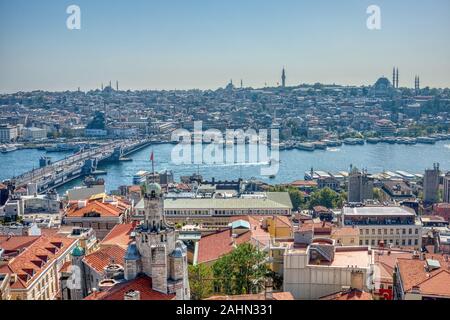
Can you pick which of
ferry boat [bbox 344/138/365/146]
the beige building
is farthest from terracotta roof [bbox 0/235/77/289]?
ferry boat [bbox 344/138/365/146]

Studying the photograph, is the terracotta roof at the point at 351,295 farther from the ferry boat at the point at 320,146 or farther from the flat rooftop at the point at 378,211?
the ferry boat at the point at 320,146

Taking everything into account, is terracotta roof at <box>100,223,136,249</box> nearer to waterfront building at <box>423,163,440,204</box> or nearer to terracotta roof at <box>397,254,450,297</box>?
terracotta roof at <box>397,254,450,297</box>

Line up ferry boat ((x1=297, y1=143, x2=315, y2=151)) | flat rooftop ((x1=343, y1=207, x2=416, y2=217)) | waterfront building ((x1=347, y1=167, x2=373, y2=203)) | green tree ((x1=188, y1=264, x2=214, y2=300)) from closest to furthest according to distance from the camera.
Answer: green tree ((x1=188, y1=264, x2=214, y2=300)) < flat rooftop ((x1=343, y1=207, x2=416, y2=217)) < waterfront building ((x1=347, y1=167, x2=373, y2=203)) < ferry boat ((x1=297, y1=143, x2=315, y2=151))

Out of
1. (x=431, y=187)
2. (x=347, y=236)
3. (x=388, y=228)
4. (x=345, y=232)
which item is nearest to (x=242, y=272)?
(x=347, y=236)

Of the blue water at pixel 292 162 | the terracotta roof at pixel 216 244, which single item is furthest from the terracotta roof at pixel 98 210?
the blue water at pixel 292 162

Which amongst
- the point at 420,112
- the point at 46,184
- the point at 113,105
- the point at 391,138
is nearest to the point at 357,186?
the point at 46,184
